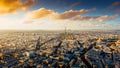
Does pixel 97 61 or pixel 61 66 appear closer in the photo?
pixel 61 66

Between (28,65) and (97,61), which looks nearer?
(28,65)

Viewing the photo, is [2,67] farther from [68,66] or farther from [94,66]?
[94,66]

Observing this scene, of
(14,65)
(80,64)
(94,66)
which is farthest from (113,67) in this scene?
(14,65)

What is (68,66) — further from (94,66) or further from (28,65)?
(28,65)

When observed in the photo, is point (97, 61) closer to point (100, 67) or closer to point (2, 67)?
point (100, 67)

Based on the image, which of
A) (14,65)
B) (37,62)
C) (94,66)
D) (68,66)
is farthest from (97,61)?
(14,65)

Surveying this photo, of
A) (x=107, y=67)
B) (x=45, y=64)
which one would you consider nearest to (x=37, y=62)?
(x=45, y=64)

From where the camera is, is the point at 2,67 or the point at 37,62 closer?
the point at 2,67
